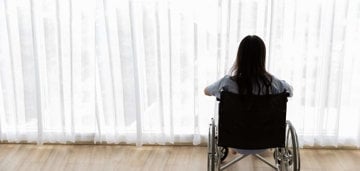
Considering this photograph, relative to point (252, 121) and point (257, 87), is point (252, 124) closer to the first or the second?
point (252, 121)

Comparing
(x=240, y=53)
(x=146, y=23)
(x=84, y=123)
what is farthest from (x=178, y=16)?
(x=84, y=123)

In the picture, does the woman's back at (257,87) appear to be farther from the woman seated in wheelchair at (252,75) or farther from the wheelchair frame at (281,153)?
the wheelchair frame at (281,153)

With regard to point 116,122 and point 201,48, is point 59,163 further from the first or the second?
point 201,48

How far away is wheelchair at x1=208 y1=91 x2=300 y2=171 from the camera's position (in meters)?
2.51

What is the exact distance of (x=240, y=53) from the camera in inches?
104

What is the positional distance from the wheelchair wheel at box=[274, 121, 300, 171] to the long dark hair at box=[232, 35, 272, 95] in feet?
0.97

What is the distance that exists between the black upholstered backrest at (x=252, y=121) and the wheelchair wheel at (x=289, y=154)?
67 millimetres

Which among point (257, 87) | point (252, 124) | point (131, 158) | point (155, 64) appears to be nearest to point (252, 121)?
point (252, 124)

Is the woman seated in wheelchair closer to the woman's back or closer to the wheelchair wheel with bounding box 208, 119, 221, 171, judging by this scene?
the woman's back

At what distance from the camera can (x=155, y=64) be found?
3305 mm

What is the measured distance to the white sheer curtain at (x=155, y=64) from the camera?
3.16 meters

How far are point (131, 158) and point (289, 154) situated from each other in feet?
3.94

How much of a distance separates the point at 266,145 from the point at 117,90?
1285 mm

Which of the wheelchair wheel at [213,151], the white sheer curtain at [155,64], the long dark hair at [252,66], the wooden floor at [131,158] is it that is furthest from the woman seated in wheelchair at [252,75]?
the wooden floor at [131,158]
